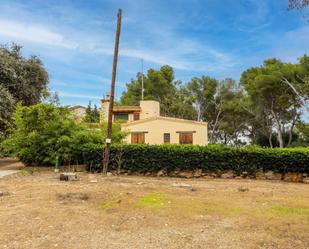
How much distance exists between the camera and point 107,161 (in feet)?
42.8

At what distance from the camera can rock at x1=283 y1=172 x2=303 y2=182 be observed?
41.8ft

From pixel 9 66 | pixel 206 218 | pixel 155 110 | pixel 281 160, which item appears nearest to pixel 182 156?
pixel 281 160

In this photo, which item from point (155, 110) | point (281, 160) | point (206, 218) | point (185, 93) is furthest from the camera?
point (185, 93)

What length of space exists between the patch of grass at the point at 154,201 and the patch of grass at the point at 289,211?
237 centimetres

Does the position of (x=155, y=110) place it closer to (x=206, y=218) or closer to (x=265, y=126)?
(x=265, y=126)

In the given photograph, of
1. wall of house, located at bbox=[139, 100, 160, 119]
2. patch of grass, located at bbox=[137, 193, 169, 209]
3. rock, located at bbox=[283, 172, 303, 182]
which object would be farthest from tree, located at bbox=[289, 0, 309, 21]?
wall of house, located at bbox=[139, 100, 160, 119]

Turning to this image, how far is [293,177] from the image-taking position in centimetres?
1278

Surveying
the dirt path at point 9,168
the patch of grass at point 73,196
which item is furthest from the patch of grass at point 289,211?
the dirt path at point 9,168

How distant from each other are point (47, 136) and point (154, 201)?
880 centimetres

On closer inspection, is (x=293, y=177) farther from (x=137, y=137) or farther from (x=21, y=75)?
(x=21, y=75)

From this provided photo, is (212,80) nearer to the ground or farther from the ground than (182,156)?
Result: farther from the ground

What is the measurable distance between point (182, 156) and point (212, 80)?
90.0 ft

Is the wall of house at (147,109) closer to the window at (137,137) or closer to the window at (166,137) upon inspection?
the window at (137,137)

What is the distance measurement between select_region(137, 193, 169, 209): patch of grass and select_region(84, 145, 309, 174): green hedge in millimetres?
4936
